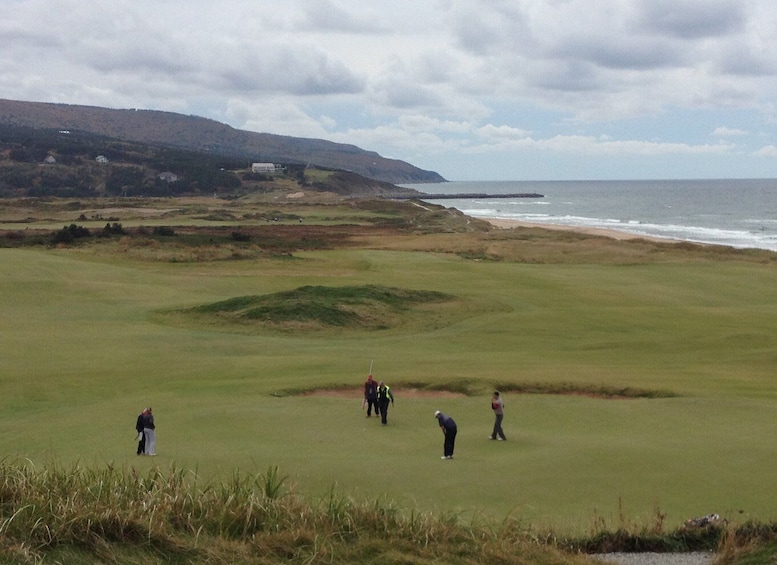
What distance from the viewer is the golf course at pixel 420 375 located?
1470 cm

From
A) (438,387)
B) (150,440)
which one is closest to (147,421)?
(150,440)

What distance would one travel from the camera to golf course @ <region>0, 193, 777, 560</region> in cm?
1470

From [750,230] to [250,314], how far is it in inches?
4212

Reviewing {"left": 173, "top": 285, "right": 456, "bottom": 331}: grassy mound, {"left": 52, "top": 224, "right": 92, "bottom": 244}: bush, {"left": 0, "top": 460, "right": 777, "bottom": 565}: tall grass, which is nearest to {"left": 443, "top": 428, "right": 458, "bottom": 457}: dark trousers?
{"left": 0, "top": 460, "right": 777, "bottom": 565}: tall grass

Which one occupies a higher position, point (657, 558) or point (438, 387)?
point (657, 558)

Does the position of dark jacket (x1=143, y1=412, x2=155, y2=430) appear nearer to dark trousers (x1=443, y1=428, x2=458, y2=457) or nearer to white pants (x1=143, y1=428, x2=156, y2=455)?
white pants (x1=143, y1=428, x2=156, y2=455)

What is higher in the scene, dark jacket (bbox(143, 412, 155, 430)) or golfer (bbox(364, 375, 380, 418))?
golfer (bbox(364, 375, 380, 418))

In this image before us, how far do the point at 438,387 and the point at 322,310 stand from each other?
16404 millimetres

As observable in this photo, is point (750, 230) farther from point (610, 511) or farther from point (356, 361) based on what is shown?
point (610, 511)

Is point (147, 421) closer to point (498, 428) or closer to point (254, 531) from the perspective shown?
point (498, 428)

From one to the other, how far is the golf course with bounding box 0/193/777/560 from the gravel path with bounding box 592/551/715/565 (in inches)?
28.1

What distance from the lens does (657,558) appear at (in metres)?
11.4

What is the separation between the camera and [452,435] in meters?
16.7

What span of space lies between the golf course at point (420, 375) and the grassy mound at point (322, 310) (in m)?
0.15
